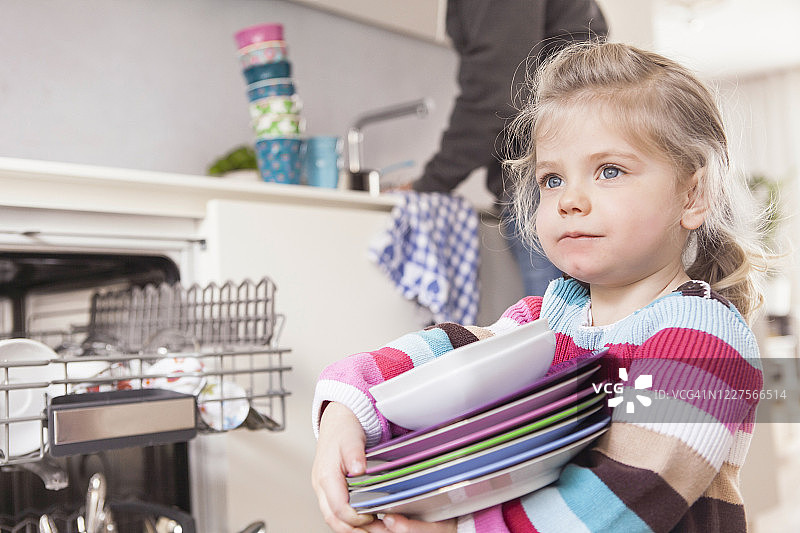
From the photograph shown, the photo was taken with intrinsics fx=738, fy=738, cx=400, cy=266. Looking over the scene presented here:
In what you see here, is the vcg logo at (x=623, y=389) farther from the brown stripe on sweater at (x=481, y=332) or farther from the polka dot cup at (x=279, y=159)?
the polka dot cup at (x=279, y=159)

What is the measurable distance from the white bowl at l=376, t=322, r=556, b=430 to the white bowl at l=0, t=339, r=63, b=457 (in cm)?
48

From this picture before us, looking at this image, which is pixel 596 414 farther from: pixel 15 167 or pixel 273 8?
pixel 273 8

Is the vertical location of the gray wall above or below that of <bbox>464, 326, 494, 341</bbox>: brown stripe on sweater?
above

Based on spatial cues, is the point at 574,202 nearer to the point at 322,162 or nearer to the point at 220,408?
the point at 220,408

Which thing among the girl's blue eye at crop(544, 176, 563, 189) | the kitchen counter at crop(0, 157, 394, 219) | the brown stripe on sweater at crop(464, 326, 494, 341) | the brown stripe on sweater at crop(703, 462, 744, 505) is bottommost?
the brown stripe on sweater at crop(703, 462, 744, 505)

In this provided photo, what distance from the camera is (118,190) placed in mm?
1029

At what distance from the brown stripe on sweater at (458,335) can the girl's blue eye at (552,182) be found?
143 mm

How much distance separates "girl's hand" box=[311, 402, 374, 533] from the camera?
0.46 meters

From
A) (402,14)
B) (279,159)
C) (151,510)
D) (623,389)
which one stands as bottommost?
(151,510)

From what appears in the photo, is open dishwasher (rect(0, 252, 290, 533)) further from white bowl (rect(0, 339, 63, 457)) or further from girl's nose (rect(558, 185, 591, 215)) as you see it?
girl's nose (rect(558, 185, 591, 215))

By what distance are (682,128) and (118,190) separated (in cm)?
76

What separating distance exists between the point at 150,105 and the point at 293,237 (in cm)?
57

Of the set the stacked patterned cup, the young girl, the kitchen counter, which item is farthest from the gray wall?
the young girl

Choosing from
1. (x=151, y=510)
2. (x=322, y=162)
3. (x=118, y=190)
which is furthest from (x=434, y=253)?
(x=151, y=510)
